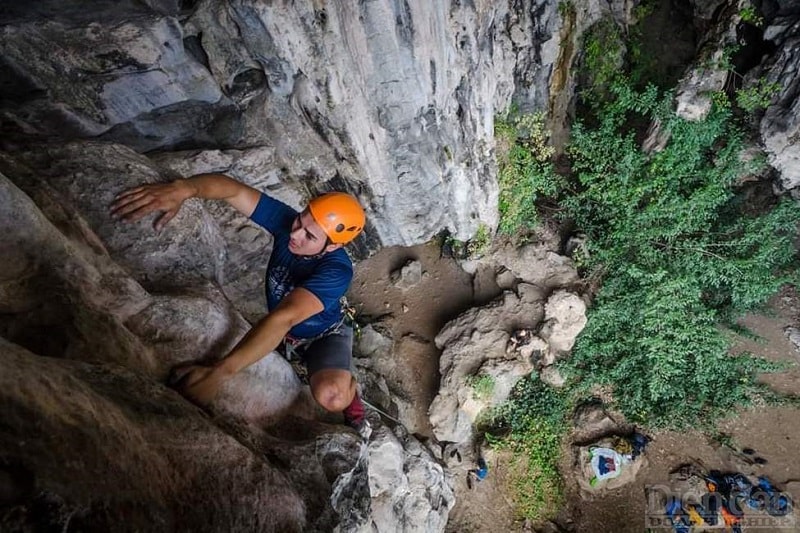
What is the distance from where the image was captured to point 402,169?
787 centimetres

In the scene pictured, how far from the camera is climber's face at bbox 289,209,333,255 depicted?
4.01 meters

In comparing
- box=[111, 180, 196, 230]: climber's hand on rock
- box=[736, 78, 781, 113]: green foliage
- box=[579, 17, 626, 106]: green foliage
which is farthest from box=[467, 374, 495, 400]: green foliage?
box=[736, 78, 781, 113]: green foliage

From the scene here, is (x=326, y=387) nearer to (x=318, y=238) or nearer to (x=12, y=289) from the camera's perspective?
(x=318, y=238)

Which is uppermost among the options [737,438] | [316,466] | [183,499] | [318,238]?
[318,238]

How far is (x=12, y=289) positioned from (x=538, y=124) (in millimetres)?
8957

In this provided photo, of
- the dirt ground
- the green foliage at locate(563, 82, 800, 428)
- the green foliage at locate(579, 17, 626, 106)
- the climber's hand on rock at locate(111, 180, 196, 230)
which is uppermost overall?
the green foliage at locate(579, 17, 626, 106)

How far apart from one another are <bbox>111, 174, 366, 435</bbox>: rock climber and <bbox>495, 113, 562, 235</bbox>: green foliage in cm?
555

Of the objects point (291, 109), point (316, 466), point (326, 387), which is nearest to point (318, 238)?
point (326, 387)

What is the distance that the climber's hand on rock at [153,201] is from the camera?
3678 mm

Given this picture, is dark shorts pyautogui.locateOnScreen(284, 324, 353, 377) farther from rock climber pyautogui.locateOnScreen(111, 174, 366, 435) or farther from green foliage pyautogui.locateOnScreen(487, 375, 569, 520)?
green foliage pyautogui.locateOnScreen(487, 375, 569, 520)

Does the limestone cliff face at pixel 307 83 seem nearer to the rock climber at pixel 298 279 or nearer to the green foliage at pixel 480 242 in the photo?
the green foliage at pixel 480 242

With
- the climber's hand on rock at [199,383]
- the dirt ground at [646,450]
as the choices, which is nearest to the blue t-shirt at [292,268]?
the climber's hand on rock at [199,383]

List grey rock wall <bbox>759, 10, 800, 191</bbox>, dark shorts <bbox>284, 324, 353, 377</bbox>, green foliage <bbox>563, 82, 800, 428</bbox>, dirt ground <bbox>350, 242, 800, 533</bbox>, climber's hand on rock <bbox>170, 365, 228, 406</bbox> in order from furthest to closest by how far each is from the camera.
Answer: dirt ground <bbox>350, 242, 800, 533</bbox>
green foliage <bbox>563, 82, 800, 428</bbox>
grey rock wall <bbox>759, 10, 800, 191</bbox>
dark shorts <bbox>284, 324, 353, 377</bbox>
climber's hand on rock <bbox>170, 365, 228, 406</bbox>

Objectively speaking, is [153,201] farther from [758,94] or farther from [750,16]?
[750,16]
